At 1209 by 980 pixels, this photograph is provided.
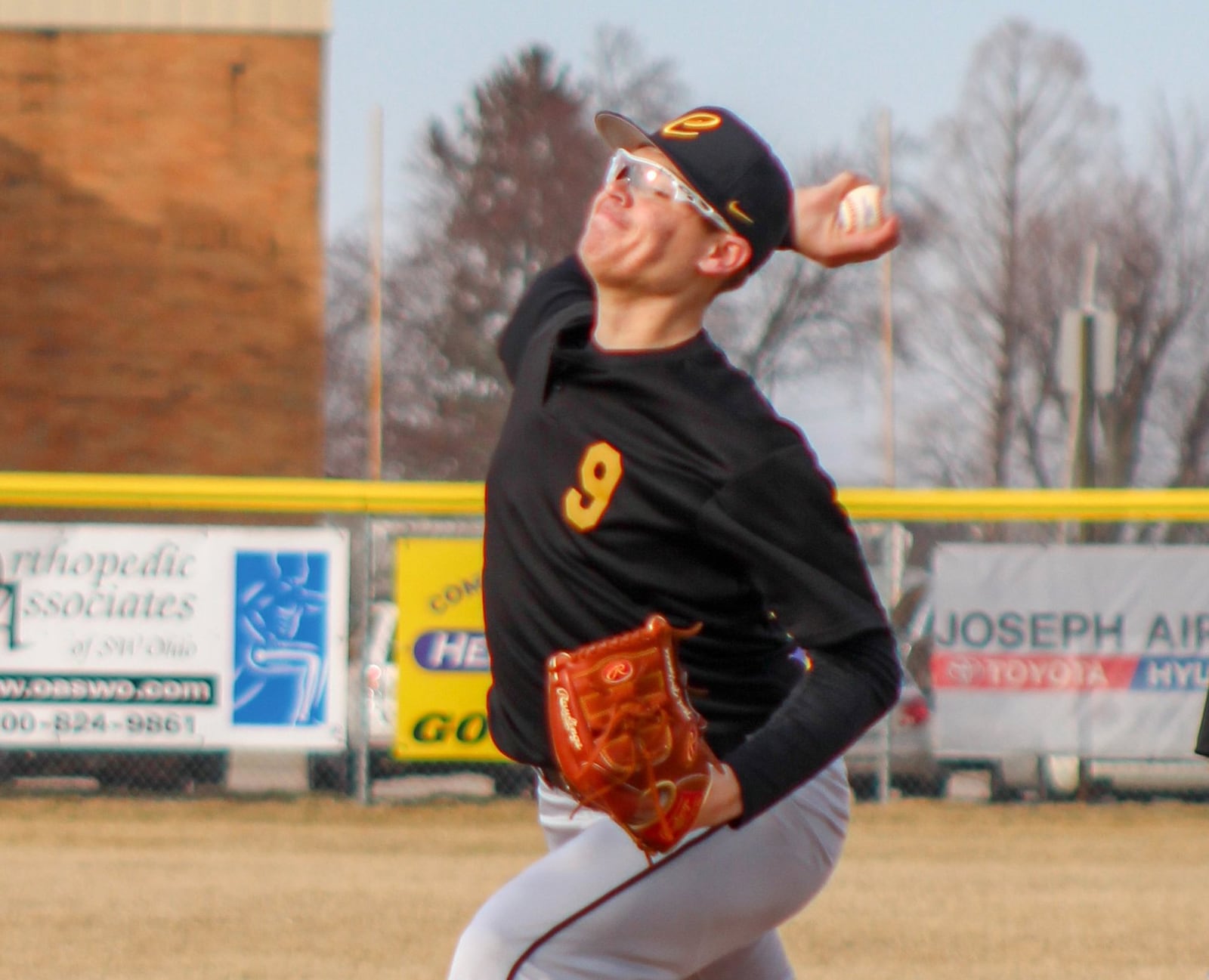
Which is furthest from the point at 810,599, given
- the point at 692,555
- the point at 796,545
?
the point at 692,555

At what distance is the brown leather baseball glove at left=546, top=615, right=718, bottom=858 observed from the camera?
2.18 m

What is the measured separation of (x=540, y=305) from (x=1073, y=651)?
848cm

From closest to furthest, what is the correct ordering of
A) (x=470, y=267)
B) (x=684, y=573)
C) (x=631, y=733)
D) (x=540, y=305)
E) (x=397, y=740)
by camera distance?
(x=631, y=733)
(x=684, y=573)
(x=540, y=305)
(x=397, y=740)
(x=470, y=267)

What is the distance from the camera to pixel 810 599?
240cm

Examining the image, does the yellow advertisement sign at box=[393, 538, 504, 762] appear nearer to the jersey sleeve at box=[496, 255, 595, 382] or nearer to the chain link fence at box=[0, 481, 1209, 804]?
the chain link fence at box=[0, 481, 1209, 804]

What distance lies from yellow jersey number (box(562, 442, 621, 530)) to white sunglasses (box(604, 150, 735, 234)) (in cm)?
36

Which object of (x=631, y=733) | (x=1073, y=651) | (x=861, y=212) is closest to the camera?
(x=631, y=733)

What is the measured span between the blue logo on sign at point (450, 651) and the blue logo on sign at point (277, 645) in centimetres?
55

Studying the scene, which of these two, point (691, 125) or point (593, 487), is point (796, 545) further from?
point (691, 125)

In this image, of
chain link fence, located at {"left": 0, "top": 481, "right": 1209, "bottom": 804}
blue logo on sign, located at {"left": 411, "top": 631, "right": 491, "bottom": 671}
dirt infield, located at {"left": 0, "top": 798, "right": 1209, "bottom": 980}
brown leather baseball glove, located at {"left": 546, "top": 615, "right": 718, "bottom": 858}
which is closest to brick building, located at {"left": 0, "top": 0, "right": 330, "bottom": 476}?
chain link fence, located at {"left": 0, "top": 481, "right": 1209, "bottom": 804}

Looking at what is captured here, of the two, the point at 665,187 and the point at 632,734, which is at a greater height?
the point at 665,187

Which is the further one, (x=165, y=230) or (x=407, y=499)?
(x=165, y=230)

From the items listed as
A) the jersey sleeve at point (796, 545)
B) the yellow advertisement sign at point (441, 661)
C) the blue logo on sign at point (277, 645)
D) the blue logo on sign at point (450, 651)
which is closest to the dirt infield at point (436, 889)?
the yellow advertisement sign at point (441, 661)

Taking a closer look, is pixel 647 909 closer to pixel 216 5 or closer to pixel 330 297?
pixel 216 5
